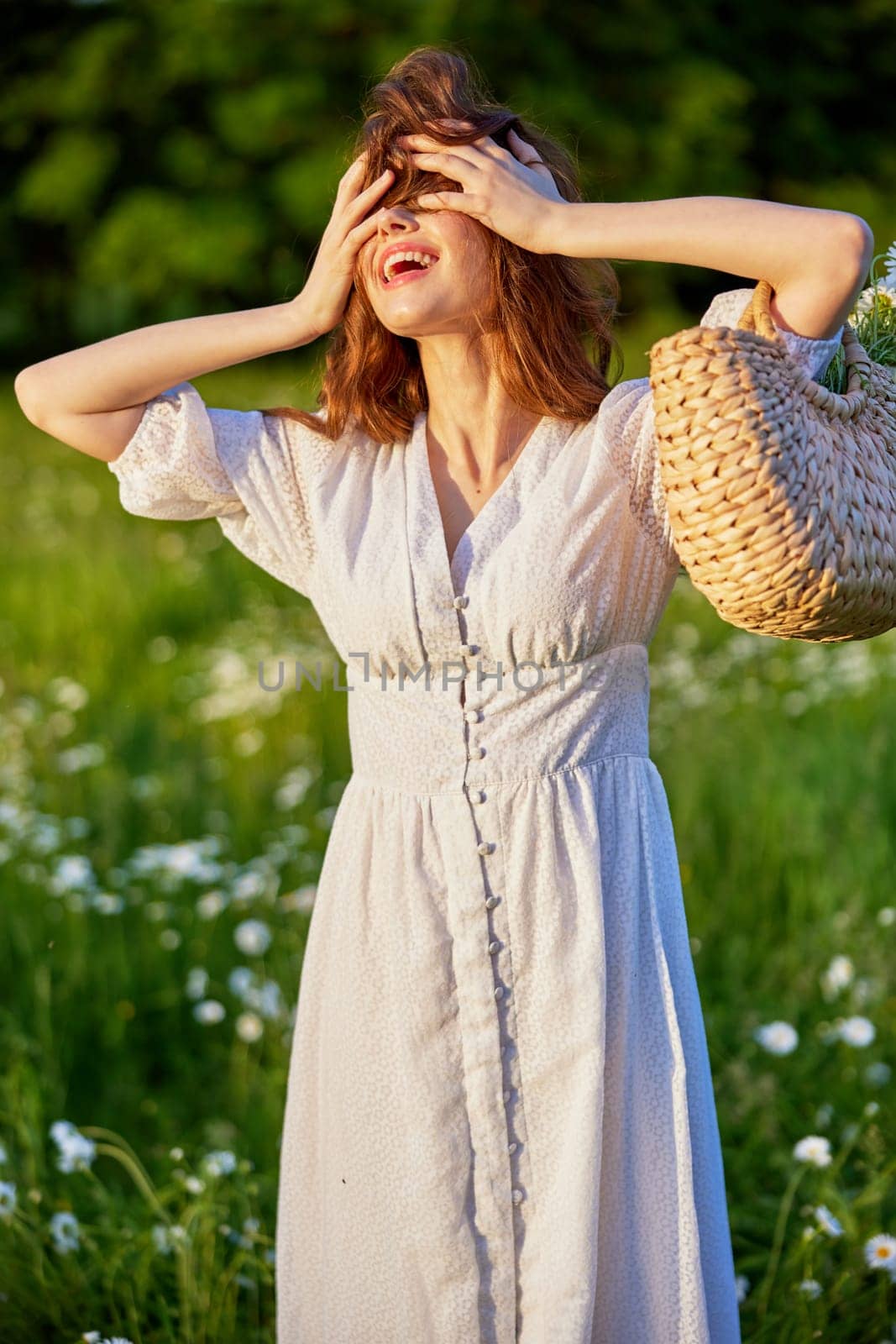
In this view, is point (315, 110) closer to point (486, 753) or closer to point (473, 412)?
point (473, 412)

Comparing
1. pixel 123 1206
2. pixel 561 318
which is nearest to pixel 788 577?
pixel 561 318

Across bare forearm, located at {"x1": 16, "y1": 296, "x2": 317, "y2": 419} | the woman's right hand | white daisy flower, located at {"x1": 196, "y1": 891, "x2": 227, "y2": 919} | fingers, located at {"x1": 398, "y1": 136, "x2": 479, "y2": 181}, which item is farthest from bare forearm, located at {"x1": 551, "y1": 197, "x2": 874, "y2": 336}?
white daisy flower, located at {"x1": 196, "y1": 891, "x2": 227, "y2": 919}

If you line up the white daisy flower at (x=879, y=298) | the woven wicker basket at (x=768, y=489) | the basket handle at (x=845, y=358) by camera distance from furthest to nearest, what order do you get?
the white daisy flower at (x=879, y=298)
the basket handle at (x=845, y=358)
the woven wicker basket at (x=768, y=489)

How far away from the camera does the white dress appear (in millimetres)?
1631

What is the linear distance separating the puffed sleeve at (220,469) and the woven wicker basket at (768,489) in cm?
56

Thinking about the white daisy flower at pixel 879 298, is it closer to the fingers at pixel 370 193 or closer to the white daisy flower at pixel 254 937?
the fingers at pixel 370 193

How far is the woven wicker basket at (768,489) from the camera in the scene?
1.35m

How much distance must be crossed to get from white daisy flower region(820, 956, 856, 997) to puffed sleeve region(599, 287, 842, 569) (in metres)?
1.23

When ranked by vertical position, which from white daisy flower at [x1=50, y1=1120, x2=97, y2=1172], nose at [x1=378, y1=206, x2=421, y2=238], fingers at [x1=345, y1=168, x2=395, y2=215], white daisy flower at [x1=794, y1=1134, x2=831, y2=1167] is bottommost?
white daisy flower at [x1=794, y1=1134, x2=831, y2=1167]

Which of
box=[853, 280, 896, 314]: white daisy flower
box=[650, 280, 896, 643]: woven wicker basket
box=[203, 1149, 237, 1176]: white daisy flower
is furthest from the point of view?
box=[203, 1149, 237, 1176]: white daisy flower

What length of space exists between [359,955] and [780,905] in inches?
72.5

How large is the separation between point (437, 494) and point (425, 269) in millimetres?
268

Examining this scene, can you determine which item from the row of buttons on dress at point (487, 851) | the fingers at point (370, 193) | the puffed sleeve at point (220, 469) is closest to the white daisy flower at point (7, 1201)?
the row of buttons on dress at point (487, 851)

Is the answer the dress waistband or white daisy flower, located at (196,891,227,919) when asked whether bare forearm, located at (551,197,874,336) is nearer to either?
the dress waistband
